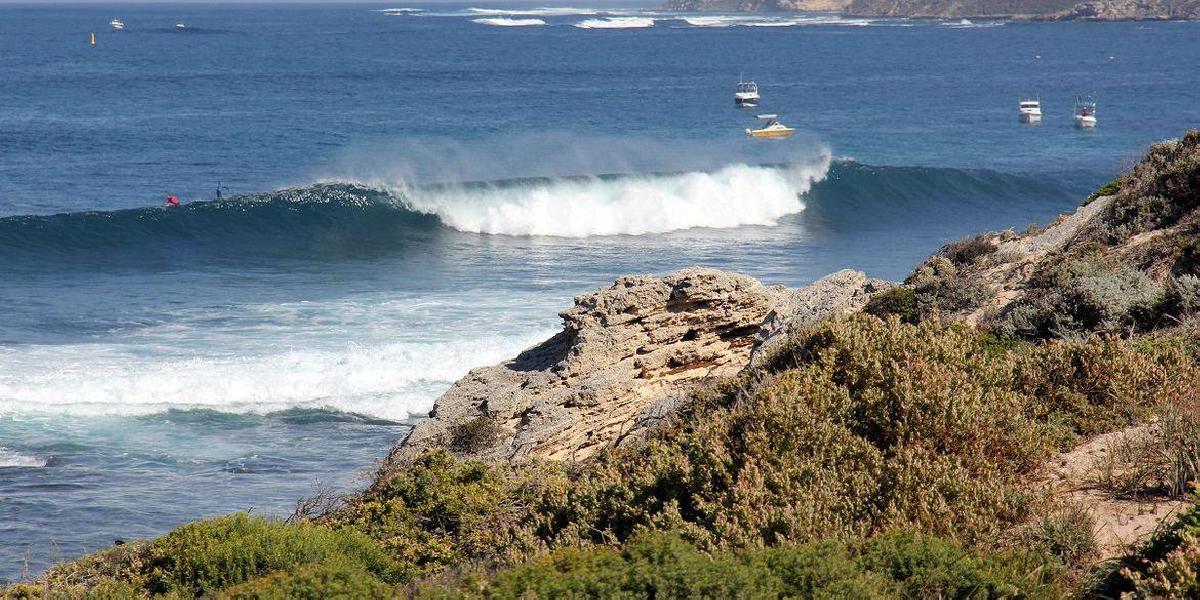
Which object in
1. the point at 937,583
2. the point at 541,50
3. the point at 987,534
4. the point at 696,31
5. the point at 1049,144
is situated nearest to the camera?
the point at 937,583

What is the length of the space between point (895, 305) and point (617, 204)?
2790cm

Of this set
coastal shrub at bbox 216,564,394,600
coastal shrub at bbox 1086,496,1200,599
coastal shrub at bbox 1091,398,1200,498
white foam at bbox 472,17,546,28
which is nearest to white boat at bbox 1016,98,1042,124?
coastal shrub at bbox 1091,398,1200,498

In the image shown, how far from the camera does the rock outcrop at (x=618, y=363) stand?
1185cm

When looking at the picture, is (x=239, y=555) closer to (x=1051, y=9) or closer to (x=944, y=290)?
(x=944, y=290)

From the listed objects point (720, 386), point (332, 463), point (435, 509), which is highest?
point (720, 386)

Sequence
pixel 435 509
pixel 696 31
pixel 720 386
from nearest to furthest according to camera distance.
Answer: pixel 435 509 < pixel 720 386 < pixel 696 31

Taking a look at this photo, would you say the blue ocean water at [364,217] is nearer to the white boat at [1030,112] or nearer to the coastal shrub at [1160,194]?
the white boat at [1030,112]

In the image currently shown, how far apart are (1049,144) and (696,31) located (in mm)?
113719

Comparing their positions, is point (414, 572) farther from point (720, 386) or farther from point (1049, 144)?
point (1049, 144)

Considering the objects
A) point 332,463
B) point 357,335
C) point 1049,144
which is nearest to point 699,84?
point 1049,144

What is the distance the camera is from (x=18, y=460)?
54.2 feet

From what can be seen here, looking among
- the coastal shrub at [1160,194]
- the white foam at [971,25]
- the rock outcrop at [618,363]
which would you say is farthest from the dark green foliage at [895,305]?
the white foam at [971,25]

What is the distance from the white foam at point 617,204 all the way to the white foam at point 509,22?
13560 centimetres

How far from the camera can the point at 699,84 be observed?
3536 inches
